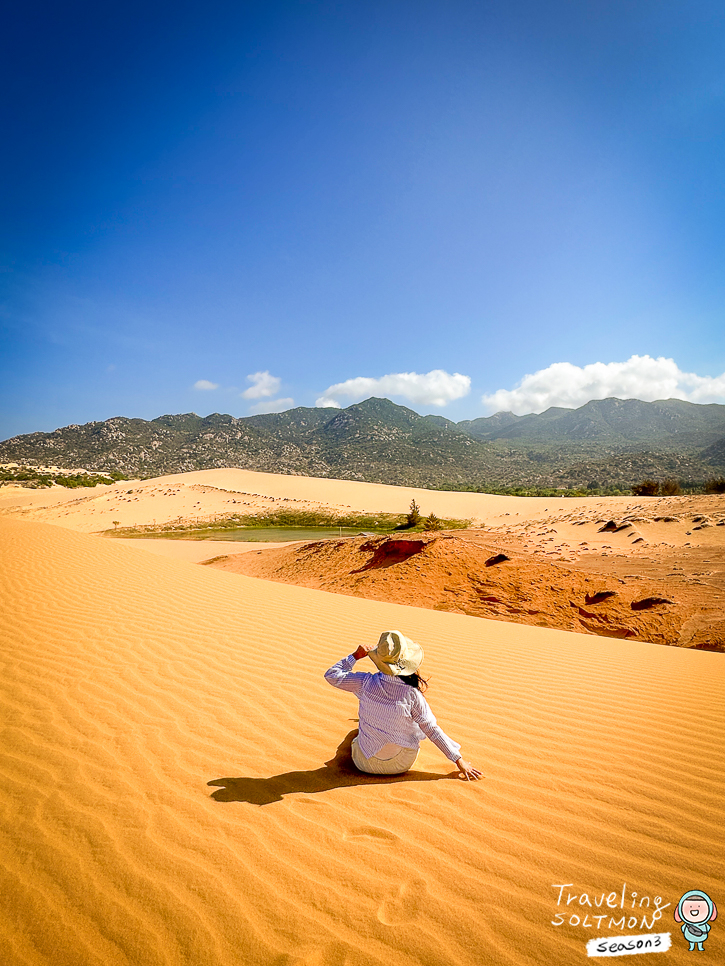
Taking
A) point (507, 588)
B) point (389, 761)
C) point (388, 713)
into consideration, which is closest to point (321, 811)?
point (389, 761)

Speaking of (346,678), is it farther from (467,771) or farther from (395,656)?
(467,771)

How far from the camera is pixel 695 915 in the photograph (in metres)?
2.11

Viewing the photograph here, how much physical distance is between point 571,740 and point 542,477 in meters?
A: 77.6

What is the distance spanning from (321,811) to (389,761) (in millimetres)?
578

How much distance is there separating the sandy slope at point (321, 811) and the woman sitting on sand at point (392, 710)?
0.50 feet

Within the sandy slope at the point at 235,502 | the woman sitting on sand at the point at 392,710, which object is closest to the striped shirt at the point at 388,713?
the woman sitting on sand at the point at 392,710

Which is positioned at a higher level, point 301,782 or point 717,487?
point 717,487

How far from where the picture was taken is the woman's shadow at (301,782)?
2.97 meters

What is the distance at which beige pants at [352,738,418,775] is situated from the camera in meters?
3.15

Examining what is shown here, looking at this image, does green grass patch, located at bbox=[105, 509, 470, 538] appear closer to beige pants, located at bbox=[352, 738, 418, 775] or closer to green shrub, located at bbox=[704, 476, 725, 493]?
green shrub, located at bbox=[704, 476, 725, 493]

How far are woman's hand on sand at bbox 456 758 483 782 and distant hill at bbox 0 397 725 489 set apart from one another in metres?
56.1

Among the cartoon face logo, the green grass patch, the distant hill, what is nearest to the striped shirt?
the cartoon face logo

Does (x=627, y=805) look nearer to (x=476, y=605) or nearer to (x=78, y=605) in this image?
(x=476, y=605)

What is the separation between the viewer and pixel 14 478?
49031mm
